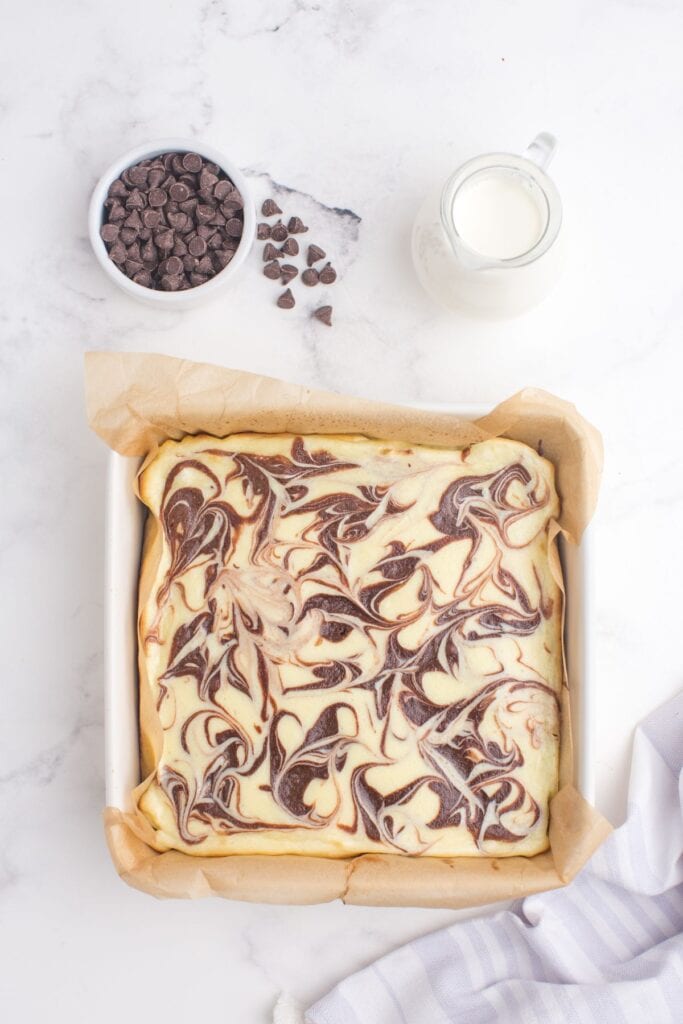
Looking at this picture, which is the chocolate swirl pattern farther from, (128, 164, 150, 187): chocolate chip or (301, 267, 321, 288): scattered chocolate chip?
(128, 164, 150, 187): chocolate chip

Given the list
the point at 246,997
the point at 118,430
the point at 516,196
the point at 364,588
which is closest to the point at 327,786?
the point at 364,588

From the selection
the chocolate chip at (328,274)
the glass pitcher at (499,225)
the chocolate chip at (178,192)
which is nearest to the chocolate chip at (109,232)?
the chocolate chip at (178,192)

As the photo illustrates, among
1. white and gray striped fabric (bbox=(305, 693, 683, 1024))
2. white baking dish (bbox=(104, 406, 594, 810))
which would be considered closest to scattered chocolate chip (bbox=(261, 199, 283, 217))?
white baking dish (bbox=(104, 406, 594, 810))

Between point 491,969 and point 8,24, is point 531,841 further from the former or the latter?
point 8,24

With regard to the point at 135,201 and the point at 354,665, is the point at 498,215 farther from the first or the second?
the point at 354,665

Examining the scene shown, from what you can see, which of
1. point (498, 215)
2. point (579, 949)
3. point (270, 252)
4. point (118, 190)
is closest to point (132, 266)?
point (118, 190)
